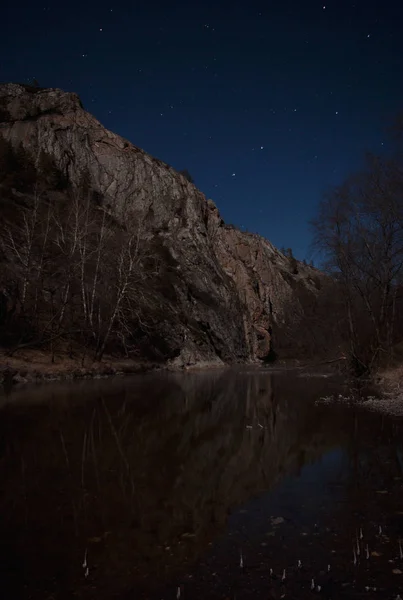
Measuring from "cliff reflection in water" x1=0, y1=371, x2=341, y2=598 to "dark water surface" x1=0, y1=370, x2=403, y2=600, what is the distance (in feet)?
0.09

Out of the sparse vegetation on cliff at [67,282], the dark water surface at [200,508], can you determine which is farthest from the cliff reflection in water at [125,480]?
the sparse vegetation on cliff at [67,282]

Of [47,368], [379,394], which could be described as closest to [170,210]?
[47,368]

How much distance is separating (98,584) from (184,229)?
68.4 metres

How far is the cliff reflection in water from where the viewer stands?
435 cm

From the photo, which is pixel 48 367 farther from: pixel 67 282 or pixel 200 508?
pixel 200 508

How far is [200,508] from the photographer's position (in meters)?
6.00

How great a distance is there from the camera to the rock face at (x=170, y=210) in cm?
6241

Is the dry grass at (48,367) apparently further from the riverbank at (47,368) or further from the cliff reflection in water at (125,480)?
the cliff reflection in water at (125,480)

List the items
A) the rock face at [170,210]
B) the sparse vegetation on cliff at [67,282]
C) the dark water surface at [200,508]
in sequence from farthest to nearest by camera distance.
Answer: the rock face at [170,210] < the sparse vegetation on cliff at [67,282] < the dark water surface at [200,508]

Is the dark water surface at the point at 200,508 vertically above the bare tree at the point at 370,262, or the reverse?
the bare tree at the point at 370,262

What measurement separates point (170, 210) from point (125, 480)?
6847 cm

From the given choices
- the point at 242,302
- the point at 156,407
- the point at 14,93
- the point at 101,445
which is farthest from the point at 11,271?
the point at 14,93

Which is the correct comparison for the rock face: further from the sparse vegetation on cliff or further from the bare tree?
the bare tree

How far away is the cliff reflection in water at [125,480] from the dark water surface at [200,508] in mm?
27
